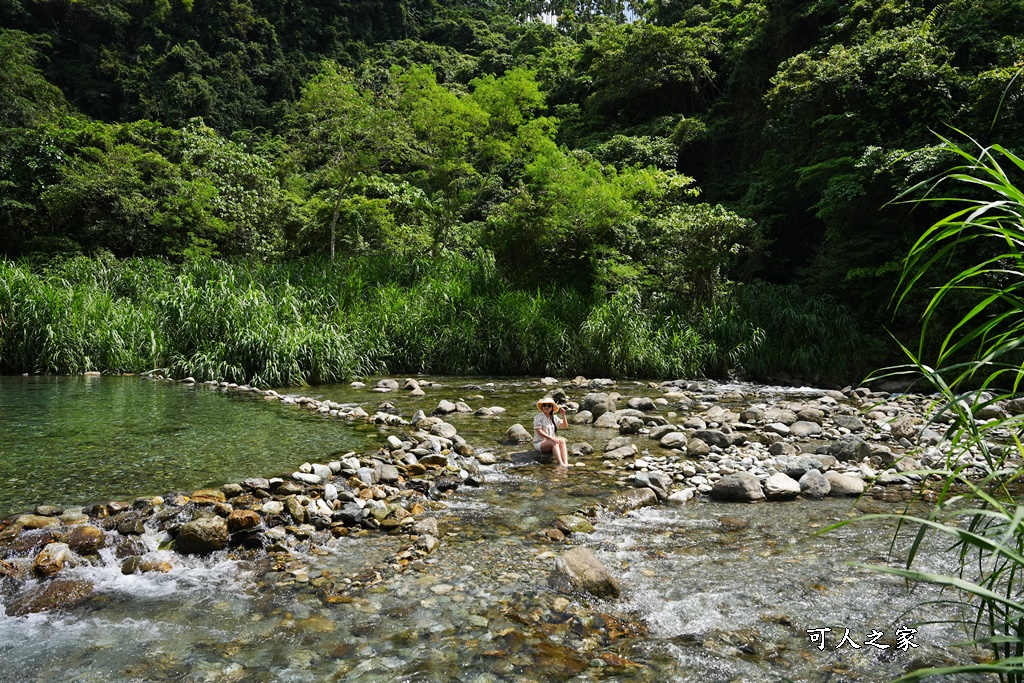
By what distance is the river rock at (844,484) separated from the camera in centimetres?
526

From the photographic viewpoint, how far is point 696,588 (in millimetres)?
3488

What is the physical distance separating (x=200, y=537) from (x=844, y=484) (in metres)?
4.98

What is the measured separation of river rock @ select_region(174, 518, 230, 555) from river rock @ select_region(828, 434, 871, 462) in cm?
579

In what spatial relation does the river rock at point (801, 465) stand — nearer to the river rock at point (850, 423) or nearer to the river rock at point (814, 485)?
the river rock at point (814, 485)

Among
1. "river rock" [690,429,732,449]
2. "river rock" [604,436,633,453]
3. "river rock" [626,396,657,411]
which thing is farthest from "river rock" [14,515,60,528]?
"river rock" [626,396,657,411]

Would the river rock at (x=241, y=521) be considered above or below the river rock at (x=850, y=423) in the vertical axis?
above

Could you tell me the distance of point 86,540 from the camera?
3746 millimetres

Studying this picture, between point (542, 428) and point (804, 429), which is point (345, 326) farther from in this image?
point (804, 429)

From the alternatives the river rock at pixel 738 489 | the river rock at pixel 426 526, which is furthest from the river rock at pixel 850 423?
the river rock at pixel 426 526

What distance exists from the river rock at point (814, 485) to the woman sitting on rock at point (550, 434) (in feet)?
7.03

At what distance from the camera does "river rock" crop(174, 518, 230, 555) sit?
385cm

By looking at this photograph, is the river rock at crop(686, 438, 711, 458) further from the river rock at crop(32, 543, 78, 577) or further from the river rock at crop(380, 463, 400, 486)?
the river rock at crop(32, 543, 78, 577)

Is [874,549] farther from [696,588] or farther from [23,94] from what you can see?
[23,94]

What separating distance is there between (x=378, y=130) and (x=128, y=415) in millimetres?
13056
